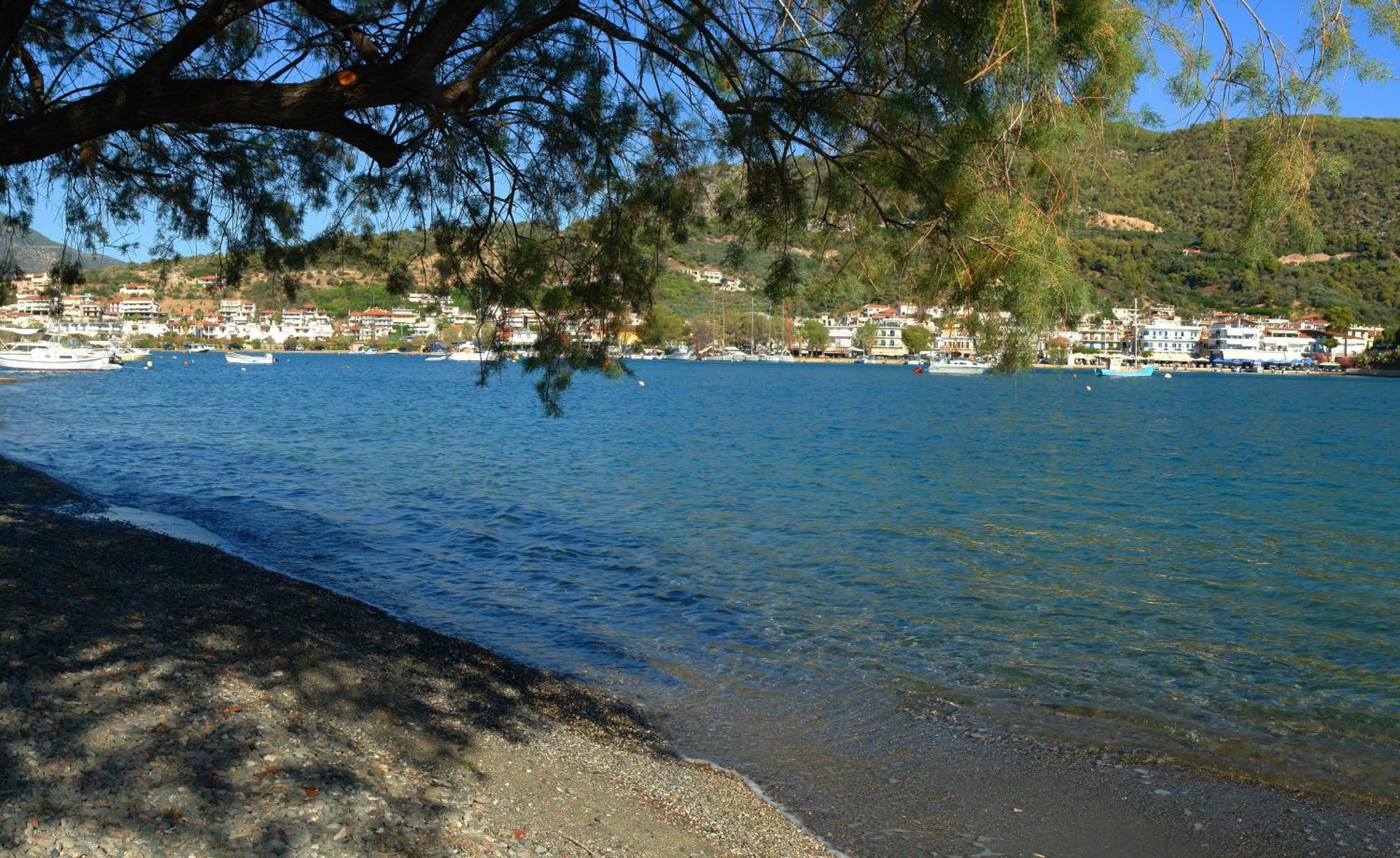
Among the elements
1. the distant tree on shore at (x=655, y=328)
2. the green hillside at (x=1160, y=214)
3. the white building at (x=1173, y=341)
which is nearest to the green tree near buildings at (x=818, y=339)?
the white building at (x=1173, y=341)

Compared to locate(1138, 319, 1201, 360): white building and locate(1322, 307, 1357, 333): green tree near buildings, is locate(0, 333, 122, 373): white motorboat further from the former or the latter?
locate(1322, 307, 1357, 333): green tree near buildings

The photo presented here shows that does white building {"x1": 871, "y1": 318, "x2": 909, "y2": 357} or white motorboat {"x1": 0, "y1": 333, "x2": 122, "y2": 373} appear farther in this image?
white building {"x1": 871, "y1": 318, "x2": 909, "y2": 357}

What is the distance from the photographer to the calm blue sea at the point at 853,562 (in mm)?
7234

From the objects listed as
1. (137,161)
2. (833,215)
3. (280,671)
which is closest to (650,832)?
(280,671)

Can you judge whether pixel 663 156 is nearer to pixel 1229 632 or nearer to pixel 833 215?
pixel 833 215

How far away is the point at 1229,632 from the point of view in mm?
9734

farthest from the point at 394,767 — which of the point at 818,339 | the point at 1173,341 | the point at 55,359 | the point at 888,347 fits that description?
the point at 888,347

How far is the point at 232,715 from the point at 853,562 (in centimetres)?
925

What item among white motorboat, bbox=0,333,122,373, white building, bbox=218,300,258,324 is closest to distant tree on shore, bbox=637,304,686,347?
white building, bbox=218,300,258,324

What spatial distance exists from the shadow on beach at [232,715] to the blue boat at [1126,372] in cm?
9858

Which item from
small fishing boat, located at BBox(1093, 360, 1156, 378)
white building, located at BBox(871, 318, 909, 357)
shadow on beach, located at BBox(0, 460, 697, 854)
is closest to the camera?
shadow on beach, located at BBox(0, 460, 697, 854)

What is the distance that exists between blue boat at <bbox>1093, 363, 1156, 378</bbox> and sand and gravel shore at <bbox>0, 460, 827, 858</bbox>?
324ft

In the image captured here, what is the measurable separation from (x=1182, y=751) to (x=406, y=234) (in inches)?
264

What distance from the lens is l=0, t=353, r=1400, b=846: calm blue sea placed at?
23.7 ft
